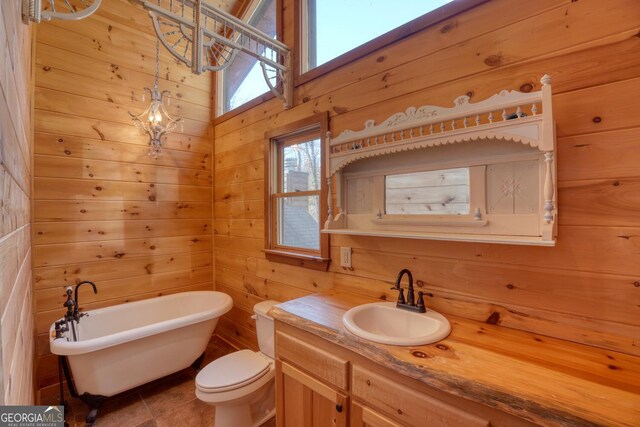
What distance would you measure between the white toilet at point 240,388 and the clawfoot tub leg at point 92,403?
79cm

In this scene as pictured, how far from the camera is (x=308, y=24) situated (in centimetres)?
220

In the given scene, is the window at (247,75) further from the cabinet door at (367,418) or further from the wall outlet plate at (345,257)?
the cabinet door at (367,418)

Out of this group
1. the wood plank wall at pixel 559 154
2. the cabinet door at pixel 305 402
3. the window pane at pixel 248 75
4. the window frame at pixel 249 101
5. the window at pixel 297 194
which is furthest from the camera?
the window pane at pixel 248 75

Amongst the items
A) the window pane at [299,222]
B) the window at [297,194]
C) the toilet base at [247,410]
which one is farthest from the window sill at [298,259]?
the toilet base at [247,410]

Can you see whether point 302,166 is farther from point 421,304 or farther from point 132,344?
point 132,344

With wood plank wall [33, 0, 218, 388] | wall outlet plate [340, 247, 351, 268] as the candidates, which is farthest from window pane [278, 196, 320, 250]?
wood plank wall [33, 0, 218, 388]

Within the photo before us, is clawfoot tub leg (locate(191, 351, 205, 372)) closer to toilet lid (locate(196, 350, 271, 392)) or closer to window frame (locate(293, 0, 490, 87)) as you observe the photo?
toilet lid (locate(196, 350, 271, 392))

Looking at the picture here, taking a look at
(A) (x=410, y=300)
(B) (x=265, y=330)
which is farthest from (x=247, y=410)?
(A) (x=410, y=300)

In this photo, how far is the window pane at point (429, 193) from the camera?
1326mm

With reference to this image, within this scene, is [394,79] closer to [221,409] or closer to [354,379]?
[354,379]

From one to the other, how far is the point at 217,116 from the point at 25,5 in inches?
78.0

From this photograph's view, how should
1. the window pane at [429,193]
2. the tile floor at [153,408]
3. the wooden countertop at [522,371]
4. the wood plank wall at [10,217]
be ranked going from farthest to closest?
the tile floor at [153,408], the window pane at [429,193], the wooden countertop at [522,371], the wood plank wall at [10,217]

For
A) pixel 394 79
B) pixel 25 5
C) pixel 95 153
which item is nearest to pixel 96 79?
pixel 95 153

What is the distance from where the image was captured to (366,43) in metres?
1.68
